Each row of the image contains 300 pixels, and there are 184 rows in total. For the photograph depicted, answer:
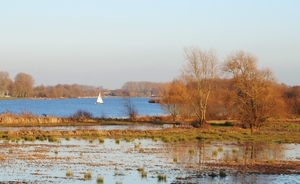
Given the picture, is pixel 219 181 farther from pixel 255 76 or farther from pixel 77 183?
pixel 255 76

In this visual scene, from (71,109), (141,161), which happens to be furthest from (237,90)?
(71,109)

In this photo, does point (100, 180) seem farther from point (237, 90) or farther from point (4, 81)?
point (4, 81)

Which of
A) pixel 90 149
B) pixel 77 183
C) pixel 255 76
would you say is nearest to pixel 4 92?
pixel 255 76

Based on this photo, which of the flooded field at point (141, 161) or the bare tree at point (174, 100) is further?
the bare tree at point (174, 100)

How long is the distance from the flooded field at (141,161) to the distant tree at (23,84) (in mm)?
131969

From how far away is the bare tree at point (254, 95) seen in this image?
48188mm

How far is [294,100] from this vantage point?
78250mm

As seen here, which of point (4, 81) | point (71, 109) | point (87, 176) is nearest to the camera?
point (87, 176)

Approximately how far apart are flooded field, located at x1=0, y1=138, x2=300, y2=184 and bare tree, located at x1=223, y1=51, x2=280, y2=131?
1412cm

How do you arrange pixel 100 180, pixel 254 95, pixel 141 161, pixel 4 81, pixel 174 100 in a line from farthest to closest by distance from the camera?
pixel 4 81
pixel 174 100
pixel 254 95
pixel 141 161
pixel 100 180

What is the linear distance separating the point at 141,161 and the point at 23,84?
14812cm

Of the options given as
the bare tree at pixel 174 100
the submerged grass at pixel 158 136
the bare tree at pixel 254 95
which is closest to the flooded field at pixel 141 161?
the submerged grass at pixel 158 136

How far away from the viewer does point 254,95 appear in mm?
48656

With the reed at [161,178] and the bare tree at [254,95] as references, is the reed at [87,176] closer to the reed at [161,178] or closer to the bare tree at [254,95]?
the reed at [161,178]
